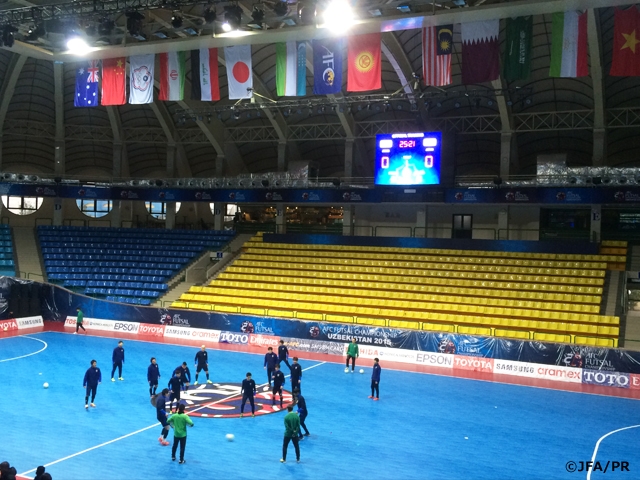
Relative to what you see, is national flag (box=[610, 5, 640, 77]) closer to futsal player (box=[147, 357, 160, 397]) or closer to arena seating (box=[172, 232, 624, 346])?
arena seating (box=[172, 232, 624, 346])

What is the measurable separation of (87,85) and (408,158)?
17.7 meters

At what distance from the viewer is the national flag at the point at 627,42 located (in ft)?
71.7

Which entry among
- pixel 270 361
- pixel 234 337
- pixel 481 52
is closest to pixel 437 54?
pixel 481 52

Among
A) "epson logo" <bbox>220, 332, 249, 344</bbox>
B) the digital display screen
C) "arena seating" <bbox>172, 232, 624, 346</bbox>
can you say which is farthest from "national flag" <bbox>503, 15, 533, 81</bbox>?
"epson logo" <bbox>220, 332, 249, 344</bbox>

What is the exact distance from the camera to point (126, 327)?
3403 cm

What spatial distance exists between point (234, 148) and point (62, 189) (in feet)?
44.5

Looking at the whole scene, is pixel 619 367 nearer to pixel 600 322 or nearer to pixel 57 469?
pixel 600 322

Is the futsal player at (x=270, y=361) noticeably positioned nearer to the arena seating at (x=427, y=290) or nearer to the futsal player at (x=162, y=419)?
the futsal player at (x=162, y=419)

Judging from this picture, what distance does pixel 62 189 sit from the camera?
45.8 m

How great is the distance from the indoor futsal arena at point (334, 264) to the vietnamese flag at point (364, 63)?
0.33 feet

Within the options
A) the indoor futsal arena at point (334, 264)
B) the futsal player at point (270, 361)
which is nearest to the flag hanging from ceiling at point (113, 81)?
the indoor futsal arena at point (334, 264)

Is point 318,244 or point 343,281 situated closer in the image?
point 343,281

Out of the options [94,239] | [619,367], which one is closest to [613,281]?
[619,367]

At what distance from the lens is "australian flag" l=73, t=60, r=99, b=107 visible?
29875 mm
